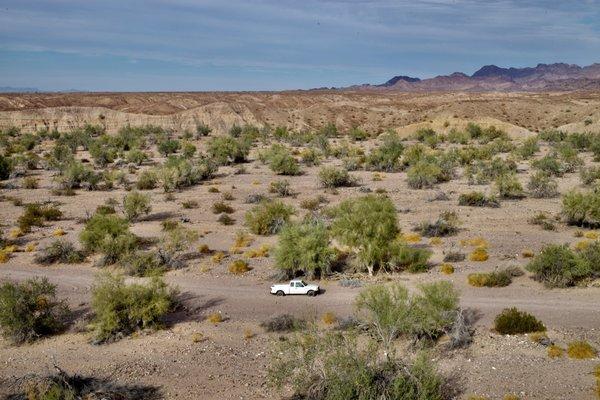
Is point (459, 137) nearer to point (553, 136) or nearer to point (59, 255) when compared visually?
point (553, 136)

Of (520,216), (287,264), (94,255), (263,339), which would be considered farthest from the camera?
(520,216)

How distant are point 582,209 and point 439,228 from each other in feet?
28.9

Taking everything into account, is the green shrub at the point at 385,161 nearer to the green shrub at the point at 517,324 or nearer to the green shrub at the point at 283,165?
the green shrub at the point at 283,165

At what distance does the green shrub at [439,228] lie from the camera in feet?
109

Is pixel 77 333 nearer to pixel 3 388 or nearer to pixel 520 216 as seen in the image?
pixel 3 388

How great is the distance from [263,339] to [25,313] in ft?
30.5

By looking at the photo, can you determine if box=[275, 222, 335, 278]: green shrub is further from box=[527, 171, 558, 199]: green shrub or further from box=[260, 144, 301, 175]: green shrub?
Answer: box=[260, 144, 301, 175]: green shrub

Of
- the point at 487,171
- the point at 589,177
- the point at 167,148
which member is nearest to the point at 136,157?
the point at 167,148

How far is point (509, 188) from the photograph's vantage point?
140ft

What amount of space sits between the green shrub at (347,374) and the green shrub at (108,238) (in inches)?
637

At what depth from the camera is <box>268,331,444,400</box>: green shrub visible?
14.2 m

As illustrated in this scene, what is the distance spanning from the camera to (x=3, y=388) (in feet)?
56.0

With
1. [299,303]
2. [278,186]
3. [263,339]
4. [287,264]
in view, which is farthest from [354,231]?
[278,186]

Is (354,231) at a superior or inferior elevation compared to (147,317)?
superior
